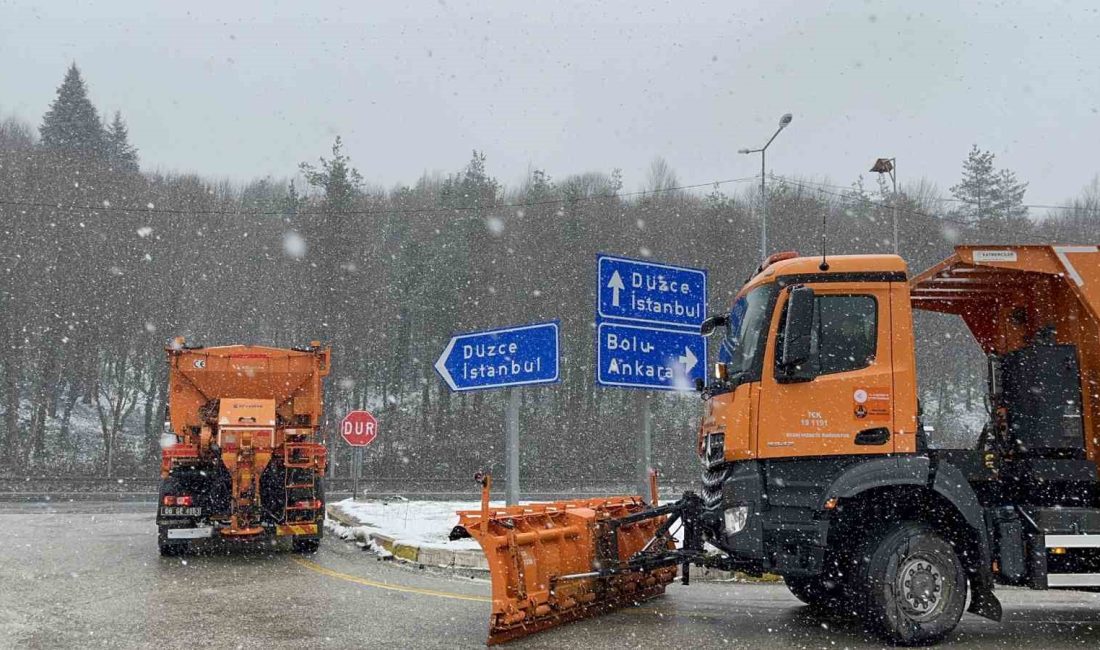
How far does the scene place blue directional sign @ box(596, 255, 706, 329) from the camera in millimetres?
9992

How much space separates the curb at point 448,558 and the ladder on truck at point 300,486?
1093 mm

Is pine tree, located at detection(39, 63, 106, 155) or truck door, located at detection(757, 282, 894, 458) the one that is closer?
truck door, located at detection(757, 282, 894, 458)

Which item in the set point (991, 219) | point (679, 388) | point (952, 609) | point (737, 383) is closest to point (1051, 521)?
point (952, 609)

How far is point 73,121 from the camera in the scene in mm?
56500

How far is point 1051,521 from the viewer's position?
6898 millimetres

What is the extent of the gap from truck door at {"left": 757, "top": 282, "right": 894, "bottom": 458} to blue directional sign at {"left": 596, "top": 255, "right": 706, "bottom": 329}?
3.34m

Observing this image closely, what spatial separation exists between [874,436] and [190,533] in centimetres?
918

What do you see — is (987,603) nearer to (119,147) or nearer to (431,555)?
(431,555)

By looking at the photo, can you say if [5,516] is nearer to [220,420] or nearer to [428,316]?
[220,420]

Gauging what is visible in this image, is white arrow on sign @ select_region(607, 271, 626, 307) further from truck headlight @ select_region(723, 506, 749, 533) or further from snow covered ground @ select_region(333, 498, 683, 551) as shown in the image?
truck headlight @ select_region(723, 506, 749, 533)

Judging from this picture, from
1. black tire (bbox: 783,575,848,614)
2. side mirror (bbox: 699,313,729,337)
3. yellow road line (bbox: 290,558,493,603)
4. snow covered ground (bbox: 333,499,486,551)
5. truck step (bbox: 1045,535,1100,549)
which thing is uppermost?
side mirror (bbox: 699,313,729,337)

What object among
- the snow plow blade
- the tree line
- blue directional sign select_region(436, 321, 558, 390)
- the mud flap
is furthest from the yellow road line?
the tree line

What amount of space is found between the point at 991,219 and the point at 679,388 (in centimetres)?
3624

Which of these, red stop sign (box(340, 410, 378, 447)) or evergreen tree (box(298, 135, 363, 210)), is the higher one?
evergreen tree (box(298, 135, 363, 210))
